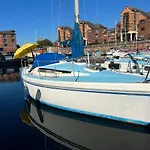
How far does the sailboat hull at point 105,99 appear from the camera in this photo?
22.4 ft

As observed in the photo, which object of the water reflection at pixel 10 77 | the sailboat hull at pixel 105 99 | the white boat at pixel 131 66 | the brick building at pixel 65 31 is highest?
the brick building at pixel 65 31

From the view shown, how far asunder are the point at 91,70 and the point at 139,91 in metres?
2.98

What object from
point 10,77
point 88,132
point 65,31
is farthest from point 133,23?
point 88,132

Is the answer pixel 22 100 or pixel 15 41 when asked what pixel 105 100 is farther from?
pixel 15 41

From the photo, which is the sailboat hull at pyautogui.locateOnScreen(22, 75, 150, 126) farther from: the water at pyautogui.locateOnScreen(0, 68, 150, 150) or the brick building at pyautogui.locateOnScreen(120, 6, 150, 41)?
the brick building at pyautogui.locateOnScreen(120, 6, 150, 41)

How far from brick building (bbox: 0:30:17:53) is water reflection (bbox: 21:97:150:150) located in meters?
102

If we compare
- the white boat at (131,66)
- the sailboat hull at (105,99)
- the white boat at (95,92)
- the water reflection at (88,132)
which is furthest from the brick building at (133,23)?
the water reflection at (88,132)

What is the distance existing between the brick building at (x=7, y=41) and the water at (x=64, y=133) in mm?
101900

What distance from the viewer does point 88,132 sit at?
24.2ft

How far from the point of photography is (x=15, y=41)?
11169cm

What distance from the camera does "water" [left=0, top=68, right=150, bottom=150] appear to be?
656 cm

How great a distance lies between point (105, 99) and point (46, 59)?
6009 millimetres

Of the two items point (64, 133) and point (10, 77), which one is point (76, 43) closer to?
point (64, 133)

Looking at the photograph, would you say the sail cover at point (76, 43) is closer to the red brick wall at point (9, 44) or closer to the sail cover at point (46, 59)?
the sail cover at point (46, 59)
